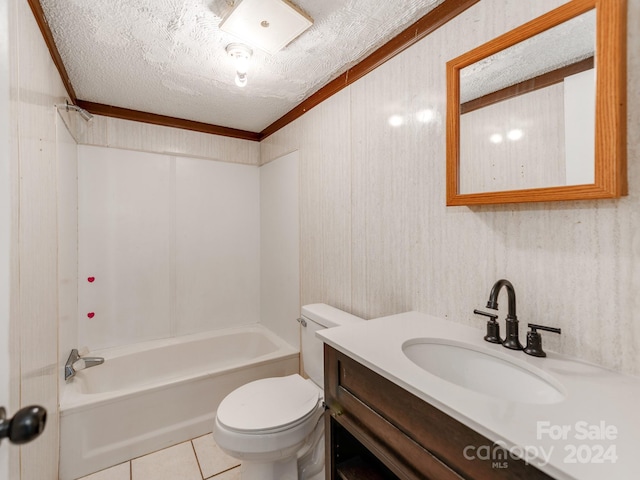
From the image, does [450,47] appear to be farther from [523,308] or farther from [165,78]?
[165,78]

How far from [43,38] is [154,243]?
151cm

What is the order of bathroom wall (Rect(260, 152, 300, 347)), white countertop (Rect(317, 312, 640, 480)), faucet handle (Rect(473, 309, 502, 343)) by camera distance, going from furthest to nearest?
bathroom wall (Rect(260, 152, 300, 347)) → faucet handle (Rect(473, 309, 502, 343)) → white countertop (Rect(317, 312, 640, 480))

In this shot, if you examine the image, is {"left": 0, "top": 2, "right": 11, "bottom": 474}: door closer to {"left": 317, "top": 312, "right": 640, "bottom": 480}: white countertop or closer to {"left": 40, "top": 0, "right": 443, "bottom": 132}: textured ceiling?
{"left": 40, "top": 0, "right": 443, "bottom": 132}: textured ceiling

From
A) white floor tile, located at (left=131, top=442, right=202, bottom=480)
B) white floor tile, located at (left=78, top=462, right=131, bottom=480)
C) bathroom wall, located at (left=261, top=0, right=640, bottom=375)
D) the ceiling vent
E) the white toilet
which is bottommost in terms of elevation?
white floor tile, located at (left=78, top=462, right=131, bottom=480)

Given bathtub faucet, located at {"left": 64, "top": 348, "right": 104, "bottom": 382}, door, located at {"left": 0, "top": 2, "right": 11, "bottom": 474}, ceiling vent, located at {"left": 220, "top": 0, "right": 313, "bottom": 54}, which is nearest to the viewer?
door, located at {"left": 0, "top": 2, "right": 11, "bottom": 474}

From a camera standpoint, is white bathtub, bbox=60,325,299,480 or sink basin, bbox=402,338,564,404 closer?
sink basin, bbox=402,338,564,404

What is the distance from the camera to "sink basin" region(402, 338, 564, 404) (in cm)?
83

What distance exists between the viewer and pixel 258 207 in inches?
119

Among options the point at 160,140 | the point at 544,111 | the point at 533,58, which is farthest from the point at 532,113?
the point at 160,140

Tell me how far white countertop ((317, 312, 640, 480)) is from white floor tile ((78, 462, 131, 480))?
5.52 feet

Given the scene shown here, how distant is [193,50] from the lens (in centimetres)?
157

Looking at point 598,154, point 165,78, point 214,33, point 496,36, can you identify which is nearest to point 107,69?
point 165,78

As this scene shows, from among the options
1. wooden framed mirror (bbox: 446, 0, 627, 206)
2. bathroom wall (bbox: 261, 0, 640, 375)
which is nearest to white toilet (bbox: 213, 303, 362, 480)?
bathroom wall (bbox: 261, 0, 640, 375)

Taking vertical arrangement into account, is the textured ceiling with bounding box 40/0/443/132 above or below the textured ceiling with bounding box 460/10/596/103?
above
